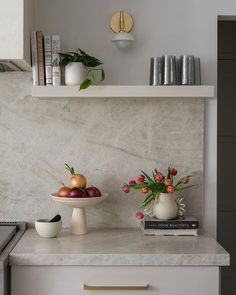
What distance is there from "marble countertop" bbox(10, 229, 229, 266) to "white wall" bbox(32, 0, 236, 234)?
0.74 meters

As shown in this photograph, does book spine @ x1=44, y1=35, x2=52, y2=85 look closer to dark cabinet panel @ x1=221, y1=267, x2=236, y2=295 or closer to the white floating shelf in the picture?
the white floating shelf

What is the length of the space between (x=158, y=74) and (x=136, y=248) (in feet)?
2.63

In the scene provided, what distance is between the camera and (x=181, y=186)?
2.81 m

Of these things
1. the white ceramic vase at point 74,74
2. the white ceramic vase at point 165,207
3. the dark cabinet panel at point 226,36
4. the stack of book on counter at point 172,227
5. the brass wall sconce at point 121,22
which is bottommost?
the stack of book on counter at point 172,227

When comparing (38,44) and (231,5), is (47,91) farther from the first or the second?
(231,5)

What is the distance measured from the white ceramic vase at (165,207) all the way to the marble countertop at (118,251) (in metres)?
0.13

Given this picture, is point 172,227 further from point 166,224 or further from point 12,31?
point 12,31

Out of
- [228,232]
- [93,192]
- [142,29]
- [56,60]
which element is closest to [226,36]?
[228,232]

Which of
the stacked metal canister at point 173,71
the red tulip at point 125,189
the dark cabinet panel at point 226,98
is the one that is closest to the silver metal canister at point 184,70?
the stacked metal canister at point 173,71

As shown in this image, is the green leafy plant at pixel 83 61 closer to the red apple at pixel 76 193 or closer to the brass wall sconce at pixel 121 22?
the brass wall sconce at pixel 121 22

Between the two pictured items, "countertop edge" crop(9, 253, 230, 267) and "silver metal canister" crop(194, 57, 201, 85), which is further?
"silver metal canister" crop(194, 57, 201, 85)

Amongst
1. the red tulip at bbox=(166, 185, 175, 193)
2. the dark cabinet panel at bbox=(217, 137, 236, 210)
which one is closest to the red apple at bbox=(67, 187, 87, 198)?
the red tulip at bbox=(166, 185, 175, 193)

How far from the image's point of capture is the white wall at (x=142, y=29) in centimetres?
278

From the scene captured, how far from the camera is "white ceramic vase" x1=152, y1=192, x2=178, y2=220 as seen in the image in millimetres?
2619
